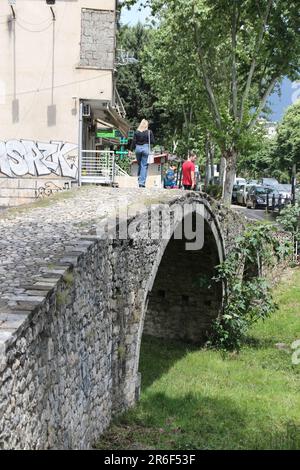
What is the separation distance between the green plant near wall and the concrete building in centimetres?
613

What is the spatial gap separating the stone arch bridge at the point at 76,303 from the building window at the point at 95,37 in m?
6.98

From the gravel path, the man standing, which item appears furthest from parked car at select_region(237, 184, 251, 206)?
the gravel path

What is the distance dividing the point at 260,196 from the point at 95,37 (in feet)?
51.6

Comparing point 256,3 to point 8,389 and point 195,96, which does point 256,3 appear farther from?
point 8,389

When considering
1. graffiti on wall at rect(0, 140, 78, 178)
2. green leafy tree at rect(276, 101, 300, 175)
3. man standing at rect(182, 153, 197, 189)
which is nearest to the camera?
man standing at rect(182, 153, 197, 189)

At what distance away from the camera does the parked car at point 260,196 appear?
103 feet

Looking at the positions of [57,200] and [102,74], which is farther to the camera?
[102,74]

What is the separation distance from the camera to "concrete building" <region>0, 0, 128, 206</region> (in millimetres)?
18609

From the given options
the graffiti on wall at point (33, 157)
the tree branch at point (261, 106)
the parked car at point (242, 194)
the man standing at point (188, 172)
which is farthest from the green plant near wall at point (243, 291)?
the parked car at point (242, 194)

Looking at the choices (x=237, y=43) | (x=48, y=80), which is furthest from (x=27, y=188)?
(x=237, y=43)

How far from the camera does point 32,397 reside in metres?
4.60

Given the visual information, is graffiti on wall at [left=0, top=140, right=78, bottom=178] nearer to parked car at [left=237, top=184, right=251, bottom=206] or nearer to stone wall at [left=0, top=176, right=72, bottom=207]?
stone wall at [left=0, top=176, right=72, bottom=207]

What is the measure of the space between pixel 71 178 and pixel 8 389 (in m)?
15.4
